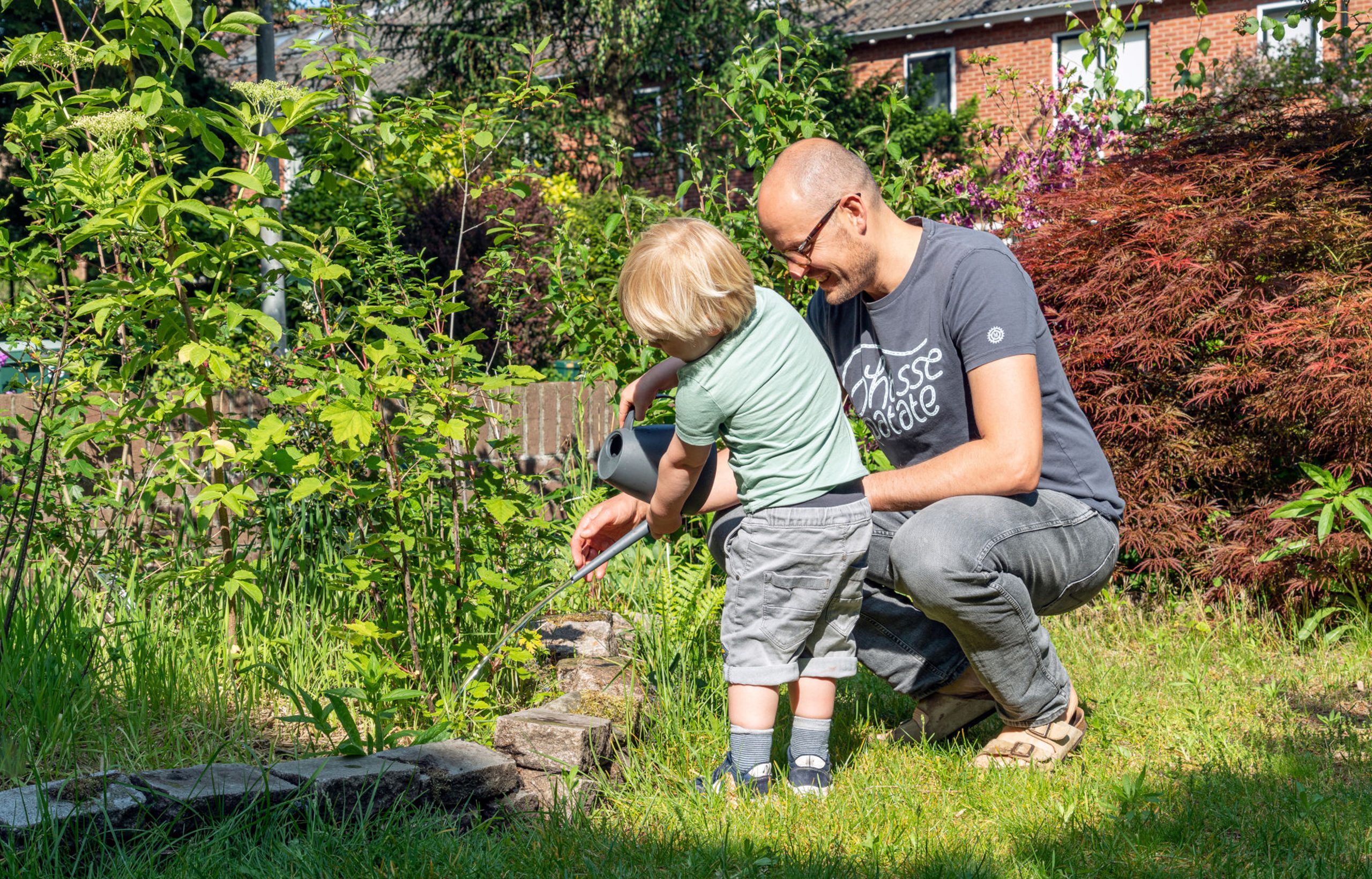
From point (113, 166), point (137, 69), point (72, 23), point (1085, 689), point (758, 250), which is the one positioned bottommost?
point (1085, 689)

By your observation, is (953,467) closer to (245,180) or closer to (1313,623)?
(245,180)

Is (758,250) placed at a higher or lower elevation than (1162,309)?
higher

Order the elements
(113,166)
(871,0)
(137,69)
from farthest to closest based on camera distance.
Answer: (871,0) < (137,69) < (113,166)

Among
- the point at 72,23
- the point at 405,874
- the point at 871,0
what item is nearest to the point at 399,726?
the point at 405,874

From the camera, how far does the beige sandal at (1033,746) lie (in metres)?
Answer: 2.55

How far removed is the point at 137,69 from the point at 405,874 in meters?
6.98

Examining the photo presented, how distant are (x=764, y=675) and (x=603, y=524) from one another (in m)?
0.54

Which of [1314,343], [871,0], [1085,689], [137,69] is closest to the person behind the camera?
[1085,689]

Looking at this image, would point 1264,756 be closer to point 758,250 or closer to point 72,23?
point 758,250

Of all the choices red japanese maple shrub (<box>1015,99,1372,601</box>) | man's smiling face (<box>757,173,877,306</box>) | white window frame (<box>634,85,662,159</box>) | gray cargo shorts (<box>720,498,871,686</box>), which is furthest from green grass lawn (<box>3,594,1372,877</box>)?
white window frame (<box>634,85,662,159</box>)

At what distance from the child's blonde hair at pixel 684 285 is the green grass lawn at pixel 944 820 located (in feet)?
3.33

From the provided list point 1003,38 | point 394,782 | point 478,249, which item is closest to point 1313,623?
point 394,782

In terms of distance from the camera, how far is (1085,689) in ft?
10.3

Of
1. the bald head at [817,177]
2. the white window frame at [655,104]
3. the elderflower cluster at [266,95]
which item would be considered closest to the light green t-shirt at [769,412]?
the bald head at [817,177]
